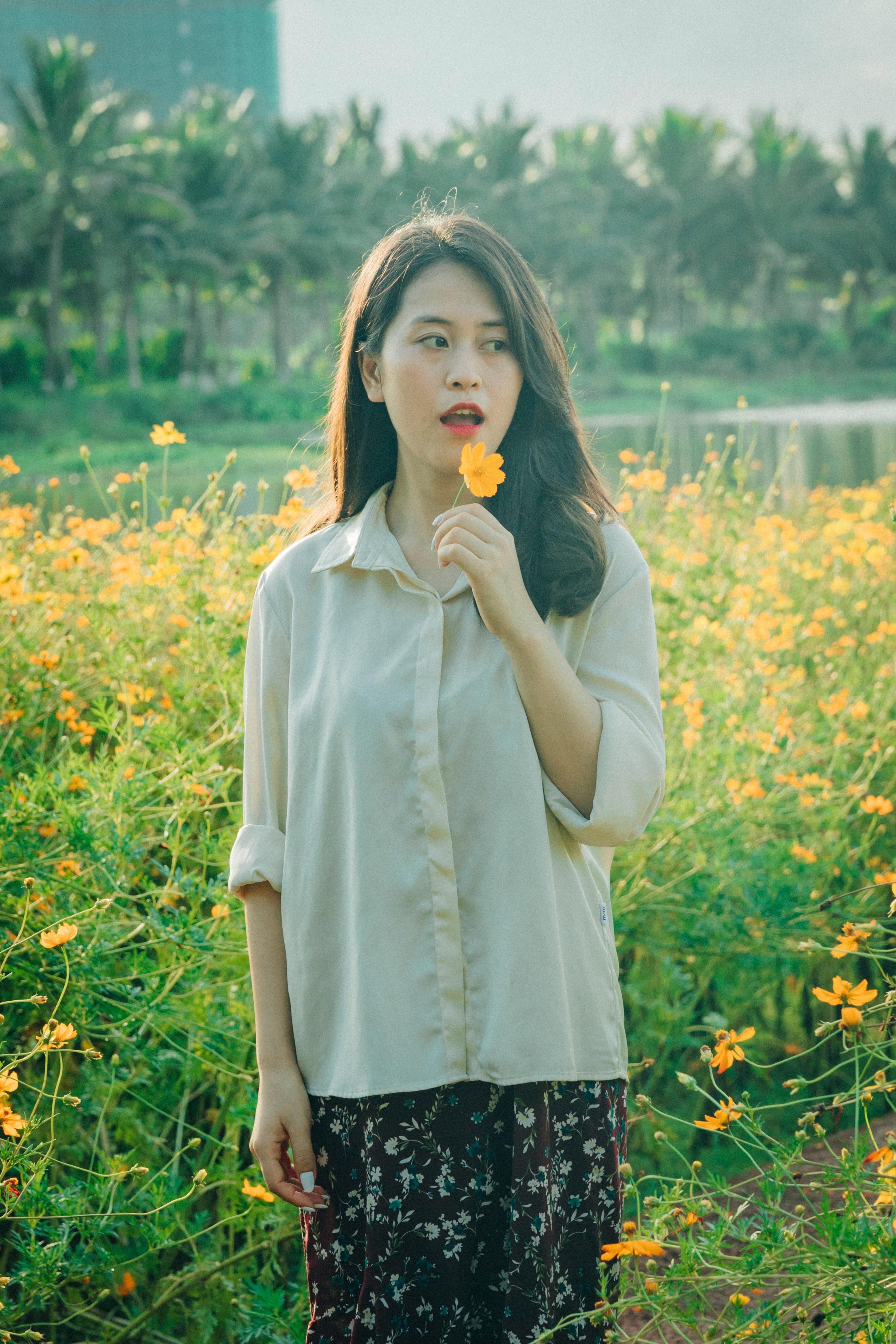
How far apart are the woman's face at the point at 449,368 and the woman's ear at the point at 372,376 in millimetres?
80

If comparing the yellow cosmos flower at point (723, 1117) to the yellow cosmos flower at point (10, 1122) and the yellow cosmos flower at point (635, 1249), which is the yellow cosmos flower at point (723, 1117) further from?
the yellow cosmos flower at point (10, 1122)

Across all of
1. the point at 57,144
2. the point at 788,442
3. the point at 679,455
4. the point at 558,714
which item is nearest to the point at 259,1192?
the point at 558,714

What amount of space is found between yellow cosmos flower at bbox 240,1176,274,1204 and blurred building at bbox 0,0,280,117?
108m

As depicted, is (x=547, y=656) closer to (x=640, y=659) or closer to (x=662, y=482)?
(x=640, y=659)

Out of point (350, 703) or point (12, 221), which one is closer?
point (350, 703)

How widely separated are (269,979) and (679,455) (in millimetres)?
12335

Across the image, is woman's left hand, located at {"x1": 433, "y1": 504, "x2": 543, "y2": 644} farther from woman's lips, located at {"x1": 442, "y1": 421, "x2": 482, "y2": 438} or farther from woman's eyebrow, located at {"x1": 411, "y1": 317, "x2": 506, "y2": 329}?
woman's eyebrow, located at {"x1": 411, "y1": 317, "x2": 506, "y2": 329}

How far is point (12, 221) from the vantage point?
81.7 ft

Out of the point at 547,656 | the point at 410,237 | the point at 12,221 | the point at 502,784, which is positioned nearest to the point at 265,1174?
the point at 502,784

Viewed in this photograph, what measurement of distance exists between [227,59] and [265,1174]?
118851mm

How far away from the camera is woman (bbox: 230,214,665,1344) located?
1148 millimetres

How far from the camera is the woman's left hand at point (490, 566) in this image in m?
1.09

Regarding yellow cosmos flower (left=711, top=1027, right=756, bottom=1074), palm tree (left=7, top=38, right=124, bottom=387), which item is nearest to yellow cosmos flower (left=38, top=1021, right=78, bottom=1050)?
yellow cosmos flower (left=711, top=1027, right=756, bottom=1074)

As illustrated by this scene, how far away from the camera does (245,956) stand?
1.77 m
